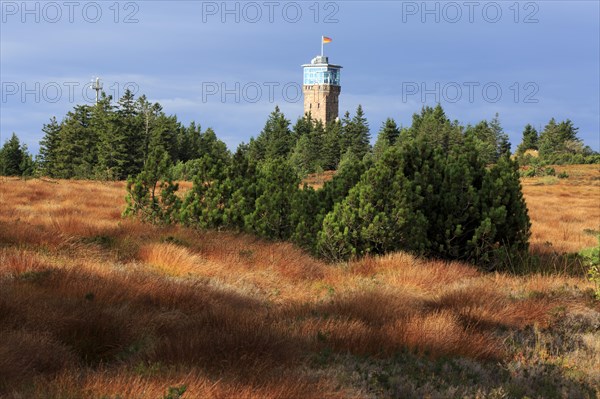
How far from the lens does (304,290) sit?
7859 millimetres

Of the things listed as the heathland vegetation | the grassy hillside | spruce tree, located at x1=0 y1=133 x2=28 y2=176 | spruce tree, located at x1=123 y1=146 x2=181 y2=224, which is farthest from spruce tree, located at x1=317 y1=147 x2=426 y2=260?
spruce tree, located at x1=0 y1=133 x2=28 y2=176

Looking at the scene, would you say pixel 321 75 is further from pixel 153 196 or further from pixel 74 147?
pixel 153 196

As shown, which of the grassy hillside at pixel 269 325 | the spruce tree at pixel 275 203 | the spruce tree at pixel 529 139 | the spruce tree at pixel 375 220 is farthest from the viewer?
the spruce tree at pixel 529 139

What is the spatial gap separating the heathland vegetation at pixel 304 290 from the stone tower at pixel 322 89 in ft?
342

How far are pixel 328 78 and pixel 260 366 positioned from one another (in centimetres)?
11971

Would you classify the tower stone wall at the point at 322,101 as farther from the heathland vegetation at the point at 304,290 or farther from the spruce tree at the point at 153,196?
the spruce tree at the point at 153,196

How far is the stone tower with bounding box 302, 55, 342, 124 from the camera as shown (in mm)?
119438

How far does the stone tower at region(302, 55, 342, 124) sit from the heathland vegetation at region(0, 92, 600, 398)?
104m

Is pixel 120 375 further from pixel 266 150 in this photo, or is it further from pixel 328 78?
pixel 328 78

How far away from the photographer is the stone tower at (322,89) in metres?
119

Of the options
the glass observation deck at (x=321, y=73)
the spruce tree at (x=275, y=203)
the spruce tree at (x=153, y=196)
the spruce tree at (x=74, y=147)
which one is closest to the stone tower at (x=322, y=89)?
the glass observation deck at (x=321, y=73)

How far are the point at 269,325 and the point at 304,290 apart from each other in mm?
3007

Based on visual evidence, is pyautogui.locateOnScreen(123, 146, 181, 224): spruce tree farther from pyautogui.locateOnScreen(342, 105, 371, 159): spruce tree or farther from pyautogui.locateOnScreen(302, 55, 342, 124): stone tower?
pyautogui.locateOnScreen(302, 55, 342, 124): stone tower

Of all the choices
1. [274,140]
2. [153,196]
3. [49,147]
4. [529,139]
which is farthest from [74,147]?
[529,139]
